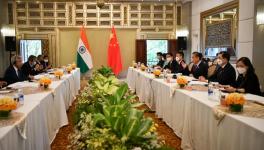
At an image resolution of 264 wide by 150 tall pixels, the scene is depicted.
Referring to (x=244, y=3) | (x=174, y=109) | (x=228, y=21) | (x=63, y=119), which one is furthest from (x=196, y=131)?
(x=228, y=21)

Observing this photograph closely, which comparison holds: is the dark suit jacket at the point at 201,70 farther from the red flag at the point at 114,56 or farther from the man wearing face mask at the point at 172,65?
the red flag at the point at 114,56

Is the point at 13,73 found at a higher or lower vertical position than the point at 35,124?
higher

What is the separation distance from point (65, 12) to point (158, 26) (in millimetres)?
3822

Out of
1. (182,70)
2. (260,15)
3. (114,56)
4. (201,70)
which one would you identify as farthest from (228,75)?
(114,56)

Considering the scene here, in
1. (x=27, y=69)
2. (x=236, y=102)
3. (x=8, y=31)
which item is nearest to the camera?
(x=236, y=102)

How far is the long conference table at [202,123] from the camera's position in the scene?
2146 millimetres

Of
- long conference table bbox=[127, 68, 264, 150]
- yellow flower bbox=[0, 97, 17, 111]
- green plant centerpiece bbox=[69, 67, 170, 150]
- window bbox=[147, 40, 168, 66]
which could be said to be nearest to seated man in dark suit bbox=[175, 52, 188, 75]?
long conference table bbox=[127, 68, 264, 150]

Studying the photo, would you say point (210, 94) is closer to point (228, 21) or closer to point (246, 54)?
point (246, 54)

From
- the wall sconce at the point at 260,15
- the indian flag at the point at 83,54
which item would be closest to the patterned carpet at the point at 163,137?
the wall sconce at the point at 260,15

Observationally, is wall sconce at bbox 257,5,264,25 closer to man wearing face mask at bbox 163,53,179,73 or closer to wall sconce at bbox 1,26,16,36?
man wearing face mask at bbox 163,53,179,73

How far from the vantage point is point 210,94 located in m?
3.22

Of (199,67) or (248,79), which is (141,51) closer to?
(199,67)

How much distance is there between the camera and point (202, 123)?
119 inches

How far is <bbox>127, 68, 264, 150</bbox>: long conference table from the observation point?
2.15 metres
